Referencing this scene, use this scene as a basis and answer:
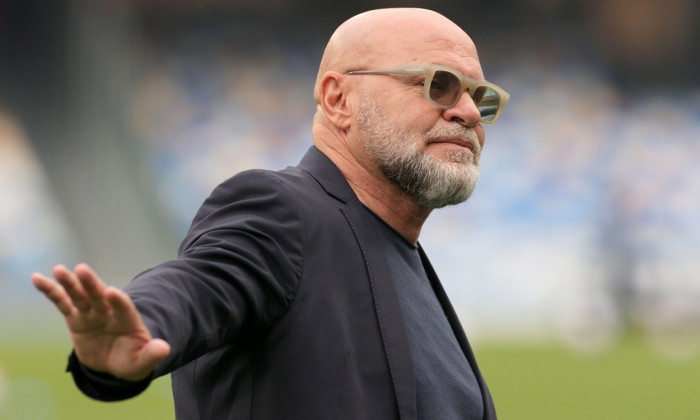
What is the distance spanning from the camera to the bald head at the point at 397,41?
276cm

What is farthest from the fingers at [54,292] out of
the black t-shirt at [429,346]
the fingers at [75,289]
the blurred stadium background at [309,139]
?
the blurred stadium background at [309,139]

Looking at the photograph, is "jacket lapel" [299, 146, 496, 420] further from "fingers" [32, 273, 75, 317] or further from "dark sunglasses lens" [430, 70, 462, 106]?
"fingers" [32, 273, 75, 317]

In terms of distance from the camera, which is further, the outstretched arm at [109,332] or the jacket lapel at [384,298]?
the jacket lapel at [384,298]

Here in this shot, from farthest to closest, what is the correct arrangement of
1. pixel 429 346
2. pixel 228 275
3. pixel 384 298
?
1. pixel 429 346
2. pixel 384 298
3. pixel 228 275

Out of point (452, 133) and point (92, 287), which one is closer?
point (92, 287)

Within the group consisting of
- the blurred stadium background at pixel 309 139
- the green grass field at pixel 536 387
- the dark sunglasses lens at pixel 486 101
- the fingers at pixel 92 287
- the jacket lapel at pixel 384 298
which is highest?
the dark sunglasses lens at pixel 486 101

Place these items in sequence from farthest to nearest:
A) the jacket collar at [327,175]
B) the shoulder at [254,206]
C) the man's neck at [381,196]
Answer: the man's neck at [381,196] < the jacket collar at [327,175] < the shoulder at [254,206]

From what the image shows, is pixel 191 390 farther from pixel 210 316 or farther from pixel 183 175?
pixel 183 175

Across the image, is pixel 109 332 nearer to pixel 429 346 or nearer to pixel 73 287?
pixel 73 287

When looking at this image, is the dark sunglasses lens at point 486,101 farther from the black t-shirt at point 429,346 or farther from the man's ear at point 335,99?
the black t-shirt at point 429,346

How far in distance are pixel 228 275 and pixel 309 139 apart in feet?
41.5

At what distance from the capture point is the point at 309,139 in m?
14.7

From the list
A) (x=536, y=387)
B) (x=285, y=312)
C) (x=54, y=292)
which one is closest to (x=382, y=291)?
(x=285, y=312)

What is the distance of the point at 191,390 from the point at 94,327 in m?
0.67
